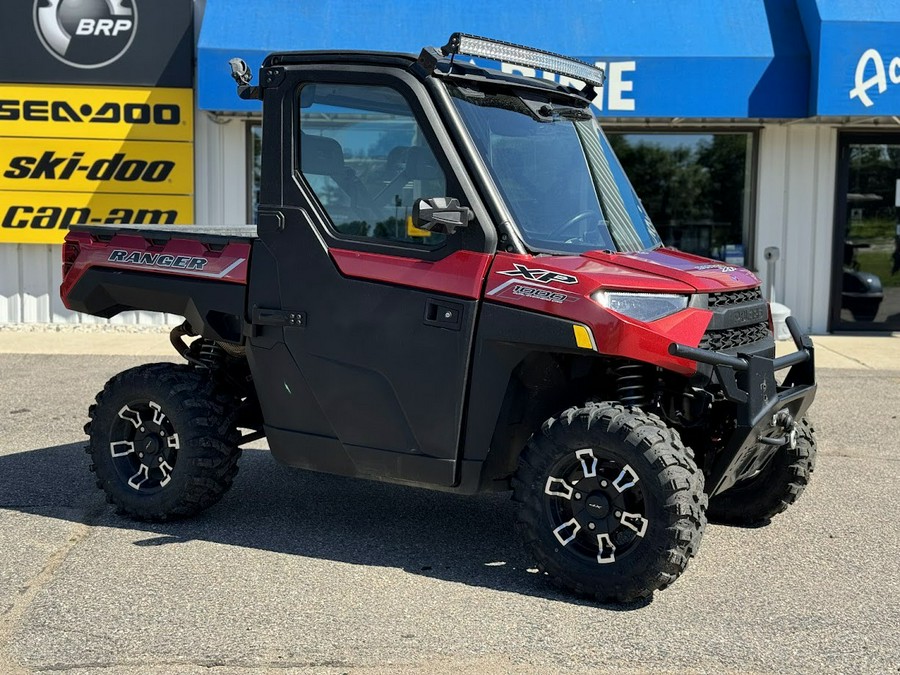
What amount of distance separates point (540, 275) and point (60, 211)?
365 inches

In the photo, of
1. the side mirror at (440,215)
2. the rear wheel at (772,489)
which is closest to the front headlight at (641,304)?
the side mirror at (440,215)

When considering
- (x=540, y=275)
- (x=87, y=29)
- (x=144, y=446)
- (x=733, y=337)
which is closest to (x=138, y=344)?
(x=87, y=29)

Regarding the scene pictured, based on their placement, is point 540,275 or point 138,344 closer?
point 540,275

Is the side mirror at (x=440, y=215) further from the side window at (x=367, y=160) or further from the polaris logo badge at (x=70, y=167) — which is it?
the polaris logo badge at (x=70, y=167)

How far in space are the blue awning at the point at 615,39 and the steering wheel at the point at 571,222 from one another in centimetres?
673

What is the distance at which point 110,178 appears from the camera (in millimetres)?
12008

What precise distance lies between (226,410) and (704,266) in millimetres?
2440

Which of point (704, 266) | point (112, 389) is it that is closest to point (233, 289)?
point (112, 389)

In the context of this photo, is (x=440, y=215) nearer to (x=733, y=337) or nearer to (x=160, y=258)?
(x=733, y=337)

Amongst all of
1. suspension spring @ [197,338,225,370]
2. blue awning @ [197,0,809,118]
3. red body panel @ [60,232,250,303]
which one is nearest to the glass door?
blue awning @ [197,0,809,118]

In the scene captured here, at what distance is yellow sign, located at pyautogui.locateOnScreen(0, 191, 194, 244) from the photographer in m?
12.0

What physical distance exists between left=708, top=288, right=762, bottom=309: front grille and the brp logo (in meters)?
9.28

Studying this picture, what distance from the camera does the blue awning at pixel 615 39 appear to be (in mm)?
11117

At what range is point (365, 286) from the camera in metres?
4.62
